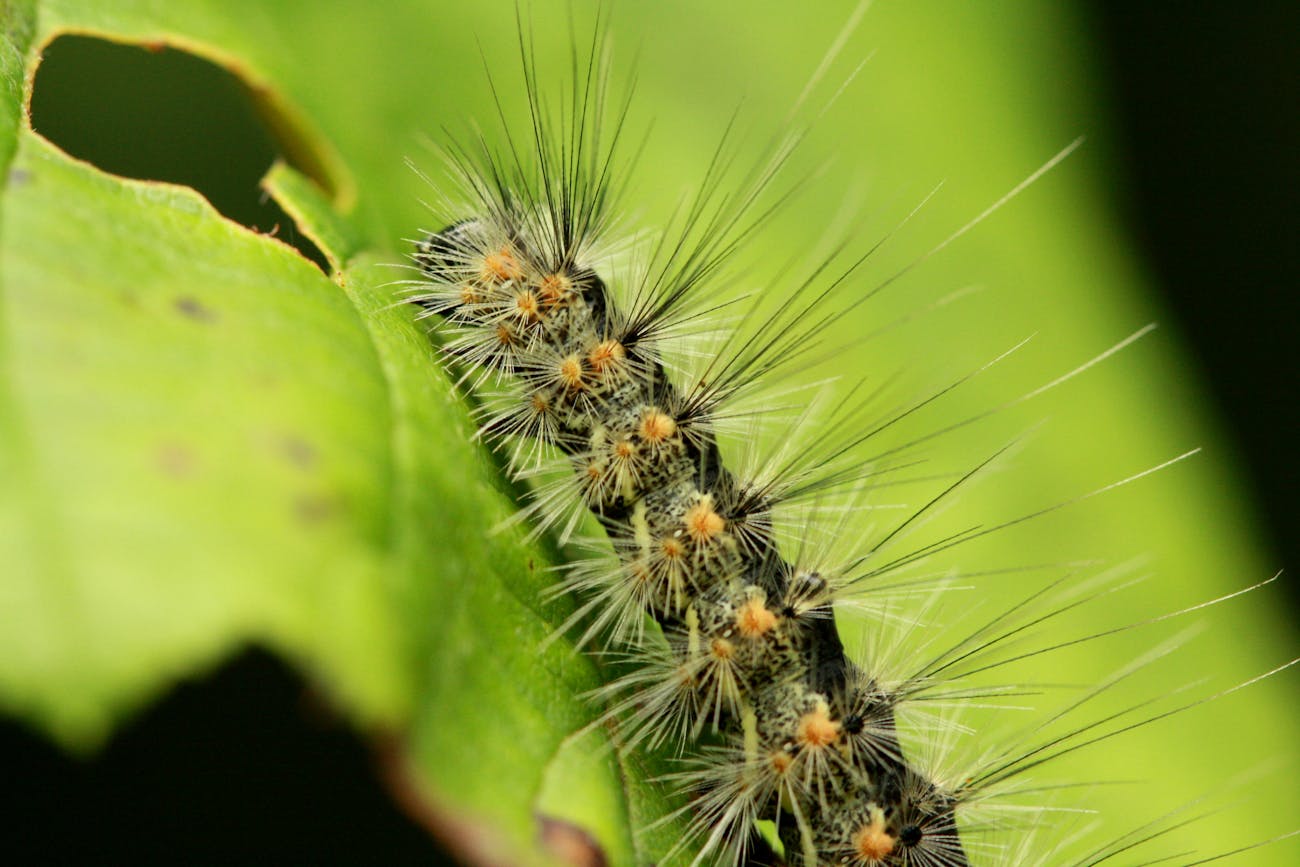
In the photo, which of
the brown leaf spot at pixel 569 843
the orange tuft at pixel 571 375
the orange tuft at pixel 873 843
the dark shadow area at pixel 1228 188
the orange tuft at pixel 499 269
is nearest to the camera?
the brown leaf spot at pixel 569 843

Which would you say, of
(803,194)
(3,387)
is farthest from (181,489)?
(803,194)

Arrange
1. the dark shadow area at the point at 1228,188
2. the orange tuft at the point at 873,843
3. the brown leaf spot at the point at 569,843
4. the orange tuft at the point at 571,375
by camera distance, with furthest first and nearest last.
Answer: the dark shadow area at the point at 1228,188 < the orange tuft at the point at 571,375 < the orange tuft at the point at 873,843 < the brown leaf spot at the point at 569,843

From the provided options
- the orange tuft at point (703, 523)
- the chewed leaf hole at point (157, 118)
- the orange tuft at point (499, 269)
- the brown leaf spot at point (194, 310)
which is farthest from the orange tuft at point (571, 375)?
the chewed leaf hole at point (157, 118)

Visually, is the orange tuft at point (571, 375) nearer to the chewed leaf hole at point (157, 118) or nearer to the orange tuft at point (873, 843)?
the orange tuft at point (873, 843)

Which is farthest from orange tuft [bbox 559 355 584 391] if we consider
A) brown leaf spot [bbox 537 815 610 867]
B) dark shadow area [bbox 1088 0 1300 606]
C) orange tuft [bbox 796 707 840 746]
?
dark shadow area [bbox 1088 0 1300 606]

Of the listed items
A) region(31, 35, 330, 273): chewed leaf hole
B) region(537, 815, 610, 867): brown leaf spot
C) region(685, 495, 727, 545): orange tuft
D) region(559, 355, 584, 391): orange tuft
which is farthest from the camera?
region(31, 35, 330, 273): chewed leaf hole

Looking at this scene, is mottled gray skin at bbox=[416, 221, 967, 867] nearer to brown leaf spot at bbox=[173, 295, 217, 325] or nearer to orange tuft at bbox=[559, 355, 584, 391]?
orange tuft at bbox=[559, 355, 584, 391]

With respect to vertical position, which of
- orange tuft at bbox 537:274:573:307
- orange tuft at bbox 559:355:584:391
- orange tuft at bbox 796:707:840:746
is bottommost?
orange tuft at bbox 796:707:840:746

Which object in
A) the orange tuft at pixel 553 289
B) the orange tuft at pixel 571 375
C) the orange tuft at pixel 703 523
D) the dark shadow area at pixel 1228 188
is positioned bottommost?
the orange tuft at pixel 703 523
